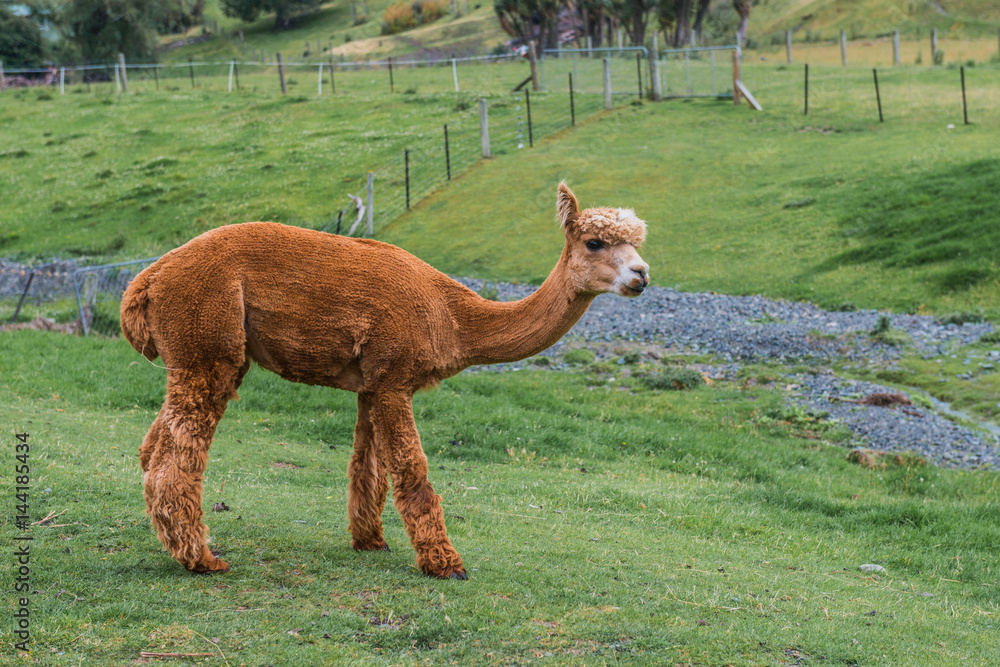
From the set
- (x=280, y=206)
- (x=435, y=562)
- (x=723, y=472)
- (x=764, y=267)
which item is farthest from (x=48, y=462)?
(x=280, y=206)

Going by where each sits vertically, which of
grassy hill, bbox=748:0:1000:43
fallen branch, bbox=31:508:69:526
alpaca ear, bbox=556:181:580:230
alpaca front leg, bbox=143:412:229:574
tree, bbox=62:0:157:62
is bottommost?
fallen branch, bbox=31:508:69:526

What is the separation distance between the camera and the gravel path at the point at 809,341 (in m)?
12.7

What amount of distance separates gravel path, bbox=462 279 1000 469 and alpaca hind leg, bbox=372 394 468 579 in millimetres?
8209

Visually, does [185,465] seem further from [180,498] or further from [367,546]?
[367,546]

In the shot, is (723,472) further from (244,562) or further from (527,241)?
(527,241)

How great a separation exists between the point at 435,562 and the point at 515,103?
32.2 meters

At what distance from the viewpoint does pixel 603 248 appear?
6.46 meters

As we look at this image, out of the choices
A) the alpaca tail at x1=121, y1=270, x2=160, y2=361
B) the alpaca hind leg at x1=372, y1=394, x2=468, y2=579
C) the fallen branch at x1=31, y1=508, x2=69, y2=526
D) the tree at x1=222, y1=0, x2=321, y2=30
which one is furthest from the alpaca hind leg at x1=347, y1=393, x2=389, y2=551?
the tree at x1=222, y1=0, x2=321, y2=30

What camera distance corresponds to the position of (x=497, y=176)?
96.0 feet

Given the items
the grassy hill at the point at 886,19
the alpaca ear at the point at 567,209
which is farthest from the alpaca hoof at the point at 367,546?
the grassy hill at the point at 886,19

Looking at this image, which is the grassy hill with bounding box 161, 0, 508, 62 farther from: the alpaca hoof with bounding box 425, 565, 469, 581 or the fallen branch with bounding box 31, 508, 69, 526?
the alpaca hoof with bounding box 425, 565, 469, 581

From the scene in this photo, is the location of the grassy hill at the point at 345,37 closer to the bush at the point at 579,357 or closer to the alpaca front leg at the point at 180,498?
the bush at the point at 579,357

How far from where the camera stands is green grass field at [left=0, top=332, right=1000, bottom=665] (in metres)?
5.71

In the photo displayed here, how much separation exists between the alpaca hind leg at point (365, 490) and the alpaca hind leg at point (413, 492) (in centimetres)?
55
